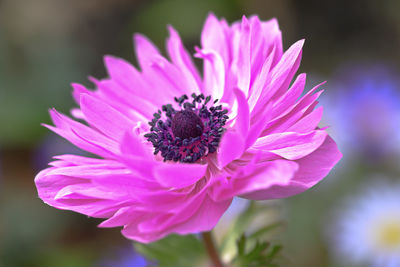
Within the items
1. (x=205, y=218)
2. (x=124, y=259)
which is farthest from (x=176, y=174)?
(x=124, y=259)

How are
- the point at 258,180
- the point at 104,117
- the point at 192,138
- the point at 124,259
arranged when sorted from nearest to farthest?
the point at 258,180
the point at 104,117
the point at 192,138
the point at 124,259

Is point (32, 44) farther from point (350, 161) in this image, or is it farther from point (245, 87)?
point (245, 87)

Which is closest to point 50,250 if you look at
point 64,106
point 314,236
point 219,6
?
point 64,106

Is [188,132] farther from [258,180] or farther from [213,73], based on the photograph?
[258,180]

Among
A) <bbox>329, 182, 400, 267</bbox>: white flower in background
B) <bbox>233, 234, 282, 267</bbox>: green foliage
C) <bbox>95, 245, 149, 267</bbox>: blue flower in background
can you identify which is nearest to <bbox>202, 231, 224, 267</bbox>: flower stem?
<bbox>233, 234, 282, 267</bbox>: green foliage

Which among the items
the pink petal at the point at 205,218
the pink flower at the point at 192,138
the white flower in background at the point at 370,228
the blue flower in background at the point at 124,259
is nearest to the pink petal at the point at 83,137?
the pink flower at the point at 192,138

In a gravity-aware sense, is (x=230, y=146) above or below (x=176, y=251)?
above
